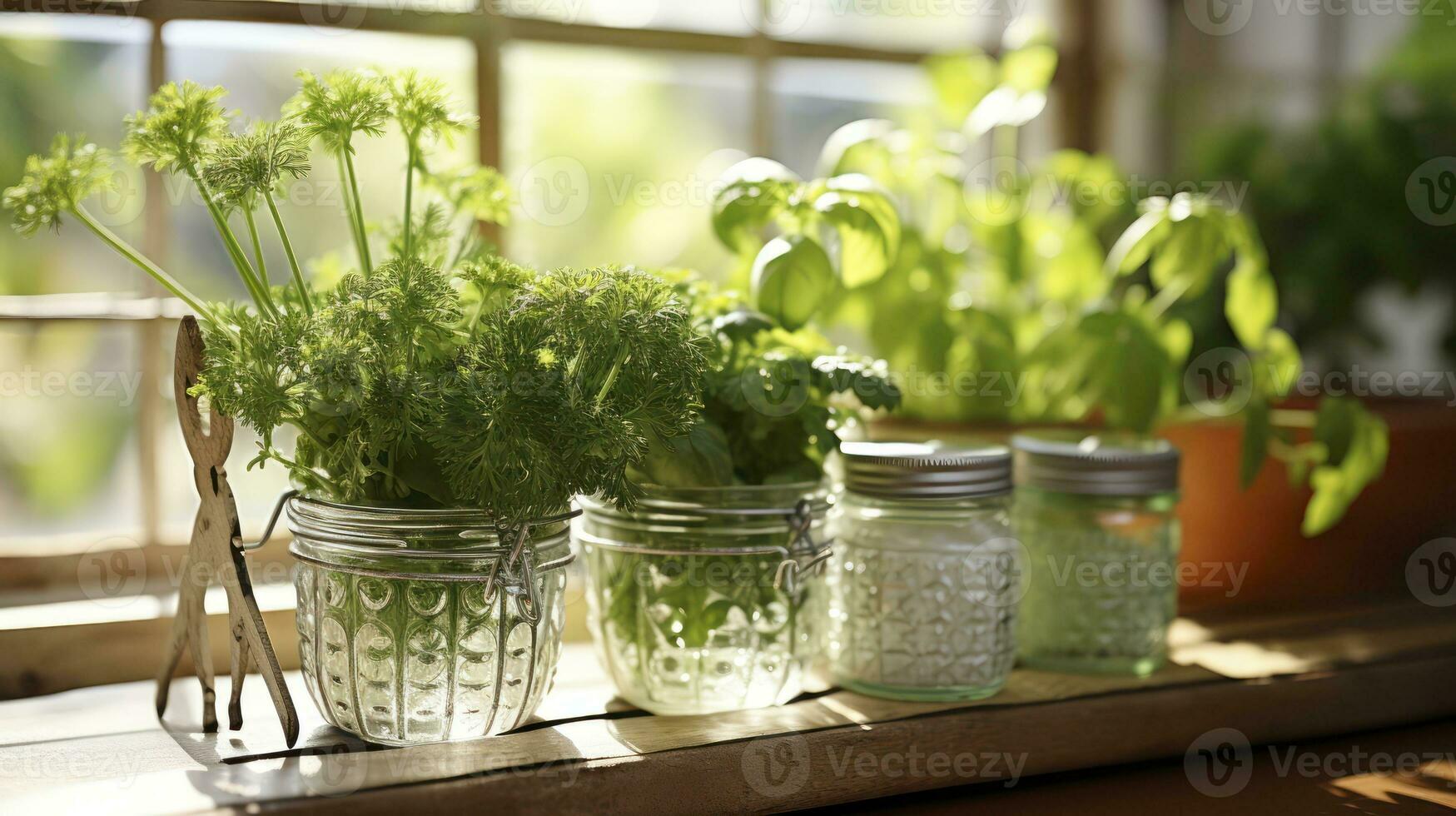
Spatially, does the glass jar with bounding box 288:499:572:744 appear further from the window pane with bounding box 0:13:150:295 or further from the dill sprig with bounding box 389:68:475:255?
the window pane with bounding box 0:13:150:295

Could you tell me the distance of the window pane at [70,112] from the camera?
2.62 feet

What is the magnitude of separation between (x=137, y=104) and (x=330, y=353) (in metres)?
0.44

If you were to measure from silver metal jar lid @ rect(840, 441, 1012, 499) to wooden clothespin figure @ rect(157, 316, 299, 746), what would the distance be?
0.35 m

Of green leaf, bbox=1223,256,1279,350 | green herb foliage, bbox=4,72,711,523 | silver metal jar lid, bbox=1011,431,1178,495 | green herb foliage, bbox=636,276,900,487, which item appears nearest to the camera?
green herb foliage, bbox=4,72,711,523

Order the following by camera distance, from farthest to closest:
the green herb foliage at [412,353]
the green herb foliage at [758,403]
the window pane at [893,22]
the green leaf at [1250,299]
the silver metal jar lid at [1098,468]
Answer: the window pane at [893,22] → the green leaf at [1250,299] → the silver metal jar lid at [1098,468] → the green herb foliage at [758,403] → the green herb foliage at [412,353]

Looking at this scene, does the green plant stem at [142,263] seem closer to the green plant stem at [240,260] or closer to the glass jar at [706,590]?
the green plant stem at [240,260]

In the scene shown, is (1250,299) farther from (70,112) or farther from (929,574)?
(70,112)

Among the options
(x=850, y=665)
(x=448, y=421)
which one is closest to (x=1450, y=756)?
(x=850, y=665)

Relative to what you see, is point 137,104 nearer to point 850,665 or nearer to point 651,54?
point 651,54

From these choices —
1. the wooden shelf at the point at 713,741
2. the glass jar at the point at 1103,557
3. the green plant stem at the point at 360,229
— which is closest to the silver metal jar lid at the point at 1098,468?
the glass jar at the point at 1103,557

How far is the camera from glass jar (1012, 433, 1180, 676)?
2.47ft

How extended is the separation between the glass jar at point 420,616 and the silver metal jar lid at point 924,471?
19cm

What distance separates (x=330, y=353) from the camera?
0.53m

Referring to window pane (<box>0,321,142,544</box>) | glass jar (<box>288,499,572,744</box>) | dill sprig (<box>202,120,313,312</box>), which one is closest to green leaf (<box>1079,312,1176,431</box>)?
glass jar (<box>288,499,572,744</box>)
